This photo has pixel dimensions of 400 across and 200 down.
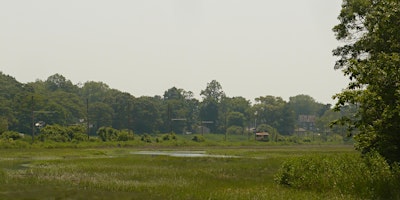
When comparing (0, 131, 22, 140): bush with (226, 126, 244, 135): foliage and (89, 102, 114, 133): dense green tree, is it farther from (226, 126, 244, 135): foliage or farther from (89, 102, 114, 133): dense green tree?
(226, 126, 244, 135): foliage

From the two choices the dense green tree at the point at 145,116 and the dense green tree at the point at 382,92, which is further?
the dense green tree at the point at 145,116

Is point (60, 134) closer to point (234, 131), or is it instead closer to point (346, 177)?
point (346, 177)

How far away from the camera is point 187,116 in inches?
7569

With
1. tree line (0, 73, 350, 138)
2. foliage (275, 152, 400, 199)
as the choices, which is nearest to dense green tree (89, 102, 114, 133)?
tree line (0, 73, 350, 138)

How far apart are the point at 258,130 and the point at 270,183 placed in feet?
523

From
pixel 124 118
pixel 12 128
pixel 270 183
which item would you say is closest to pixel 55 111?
pixel 12 128

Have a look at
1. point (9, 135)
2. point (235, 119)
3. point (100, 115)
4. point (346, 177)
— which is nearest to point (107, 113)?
point (100, 115)

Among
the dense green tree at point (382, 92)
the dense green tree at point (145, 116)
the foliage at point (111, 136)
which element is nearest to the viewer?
the dense green tree at point (382, 92)

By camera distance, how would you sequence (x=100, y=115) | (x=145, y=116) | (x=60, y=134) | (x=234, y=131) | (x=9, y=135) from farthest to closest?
1. (x=234, y=131)
2. (x=145, y=116)
3. (x=100, y=115)
4. (x=60, y=134)
5. (x=9, y=135)

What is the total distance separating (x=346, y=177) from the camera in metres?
23.4

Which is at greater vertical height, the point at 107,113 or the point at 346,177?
the point at 107,113

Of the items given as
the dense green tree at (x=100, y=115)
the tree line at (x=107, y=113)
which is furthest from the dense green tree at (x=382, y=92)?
the dense green tree at (x=100, y=115)

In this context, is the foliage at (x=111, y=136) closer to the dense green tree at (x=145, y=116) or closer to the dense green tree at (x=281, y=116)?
the dense green tree at (x=145, y=116)

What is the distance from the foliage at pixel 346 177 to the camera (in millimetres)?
20797
